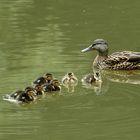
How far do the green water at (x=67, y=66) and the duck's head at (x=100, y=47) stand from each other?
0.17 metres

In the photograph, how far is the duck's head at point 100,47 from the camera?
11633mm

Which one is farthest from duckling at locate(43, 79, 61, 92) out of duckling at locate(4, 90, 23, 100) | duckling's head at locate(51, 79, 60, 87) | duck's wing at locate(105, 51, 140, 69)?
duck's wing at locate(105, 51, 140, 69)

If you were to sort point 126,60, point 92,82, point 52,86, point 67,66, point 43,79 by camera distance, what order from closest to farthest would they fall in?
1. point 52,86
2. point 43,79
3. point 92,82
4. point 67,66
5. point 126,60

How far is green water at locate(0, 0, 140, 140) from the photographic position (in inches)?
305

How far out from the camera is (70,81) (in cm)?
945

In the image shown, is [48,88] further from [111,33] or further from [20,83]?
[111,33]

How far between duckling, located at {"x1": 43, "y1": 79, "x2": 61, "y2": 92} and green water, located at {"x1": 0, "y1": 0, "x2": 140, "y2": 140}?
0.18 m

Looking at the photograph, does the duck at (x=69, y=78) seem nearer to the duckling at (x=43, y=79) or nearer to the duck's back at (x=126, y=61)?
the duckling at (x=43, y=79)

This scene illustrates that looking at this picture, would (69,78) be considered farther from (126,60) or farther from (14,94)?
(126,60)

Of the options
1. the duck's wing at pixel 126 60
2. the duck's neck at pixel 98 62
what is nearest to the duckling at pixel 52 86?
the duck's neck at pixel 98 62

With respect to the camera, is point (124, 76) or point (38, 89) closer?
point (38, 89)

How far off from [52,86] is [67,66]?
137 cm

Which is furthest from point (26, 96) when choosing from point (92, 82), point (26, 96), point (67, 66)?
point (67, 66)

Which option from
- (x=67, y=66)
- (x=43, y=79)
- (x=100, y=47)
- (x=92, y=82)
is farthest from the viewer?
(x=100, y=47)
